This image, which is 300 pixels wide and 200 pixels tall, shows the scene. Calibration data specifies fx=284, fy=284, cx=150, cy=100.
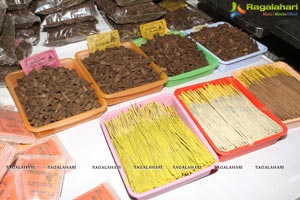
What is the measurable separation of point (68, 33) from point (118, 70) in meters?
0.38

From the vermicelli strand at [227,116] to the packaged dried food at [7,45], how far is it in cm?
61

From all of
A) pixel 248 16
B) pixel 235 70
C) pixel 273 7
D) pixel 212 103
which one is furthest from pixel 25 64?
pixel 273 7

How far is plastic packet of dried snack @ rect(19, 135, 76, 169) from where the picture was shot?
2.64 ft

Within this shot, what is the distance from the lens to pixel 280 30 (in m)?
1.13

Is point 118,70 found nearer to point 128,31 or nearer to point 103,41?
point 103,41

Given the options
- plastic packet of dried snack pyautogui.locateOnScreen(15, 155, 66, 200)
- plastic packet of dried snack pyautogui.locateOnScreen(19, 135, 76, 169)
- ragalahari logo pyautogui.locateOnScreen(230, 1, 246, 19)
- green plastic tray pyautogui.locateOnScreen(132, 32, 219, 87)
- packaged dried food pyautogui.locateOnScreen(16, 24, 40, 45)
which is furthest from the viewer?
ragalahari logo pyautogui.locateOnScreen(230, 1, 246, 19)

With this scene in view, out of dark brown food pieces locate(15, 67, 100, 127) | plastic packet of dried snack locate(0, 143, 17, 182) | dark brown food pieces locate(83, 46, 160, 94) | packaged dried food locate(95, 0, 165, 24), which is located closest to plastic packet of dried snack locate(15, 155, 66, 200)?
plastic packet of dried snack locate(0, 143, 17, 182)

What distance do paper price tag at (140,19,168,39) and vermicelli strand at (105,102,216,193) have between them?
1.38ft

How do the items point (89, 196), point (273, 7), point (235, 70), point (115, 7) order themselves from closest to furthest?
point (89, 196), point (235, 70), point (115, 7), point (273, 7)

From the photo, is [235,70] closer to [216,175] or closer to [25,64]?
[216,175]

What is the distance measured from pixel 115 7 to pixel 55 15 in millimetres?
255

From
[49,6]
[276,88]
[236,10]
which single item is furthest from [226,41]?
[49,6]

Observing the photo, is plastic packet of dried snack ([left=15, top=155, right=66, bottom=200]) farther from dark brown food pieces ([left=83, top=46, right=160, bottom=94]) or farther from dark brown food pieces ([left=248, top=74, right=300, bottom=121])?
dark brown food pieces ([left=248, top=74, right=300, bottom=121])

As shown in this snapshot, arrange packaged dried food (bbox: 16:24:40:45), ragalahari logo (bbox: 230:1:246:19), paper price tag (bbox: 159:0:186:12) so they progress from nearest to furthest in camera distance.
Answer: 1. packaged dried food (bbox: 16:24:40:45)
2. ragalahari logo (bbox: 230:1:246:19)
3. paper price tag (bbox: 159:0:186:12)
